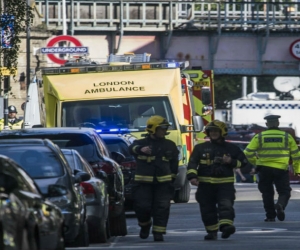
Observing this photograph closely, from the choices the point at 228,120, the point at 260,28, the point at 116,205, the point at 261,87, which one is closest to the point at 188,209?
the point at 116,205

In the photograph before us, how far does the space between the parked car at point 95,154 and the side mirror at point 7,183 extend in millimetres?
5338

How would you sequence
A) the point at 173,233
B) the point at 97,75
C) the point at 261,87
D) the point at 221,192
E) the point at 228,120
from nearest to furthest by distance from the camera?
1. the point at 221,192
2. the point at 173,233
3. the point at 97,75
4. the point at 228,120
5. the point at 261,87

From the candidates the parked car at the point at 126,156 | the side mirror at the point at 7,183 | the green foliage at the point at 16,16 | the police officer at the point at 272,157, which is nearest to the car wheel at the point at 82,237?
the side mirror at the point at 7,183

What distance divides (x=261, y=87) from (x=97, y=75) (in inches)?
3008

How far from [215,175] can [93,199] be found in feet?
6.48

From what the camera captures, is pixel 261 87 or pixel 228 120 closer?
pixel 228 120

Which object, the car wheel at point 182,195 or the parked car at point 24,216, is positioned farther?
the car wheel at point 182,195

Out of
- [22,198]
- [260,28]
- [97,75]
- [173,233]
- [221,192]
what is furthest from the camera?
[260,28]

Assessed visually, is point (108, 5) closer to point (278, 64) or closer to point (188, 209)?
point (278, 64)

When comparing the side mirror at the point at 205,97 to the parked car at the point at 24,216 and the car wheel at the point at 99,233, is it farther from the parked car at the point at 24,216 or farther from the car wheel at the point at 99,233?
the parked car at the point at 24,216

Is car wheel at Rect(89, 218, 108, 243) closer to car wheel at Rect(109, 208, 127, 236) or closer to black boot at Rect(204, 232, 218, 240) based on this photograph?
car wheel at Rect(109, 208, 127, 236)

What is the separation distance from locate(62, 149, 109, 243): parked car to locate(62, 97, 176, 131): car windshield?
7.86m

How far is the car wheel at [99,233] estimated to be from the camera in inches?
637

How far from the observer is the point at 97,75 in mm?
25422
